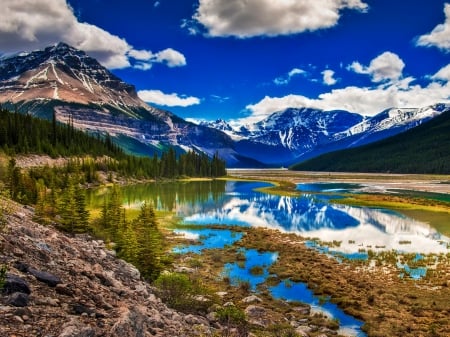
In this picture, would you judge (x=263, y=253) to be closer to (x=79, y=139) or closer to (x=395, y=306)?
(x=395, y=306)

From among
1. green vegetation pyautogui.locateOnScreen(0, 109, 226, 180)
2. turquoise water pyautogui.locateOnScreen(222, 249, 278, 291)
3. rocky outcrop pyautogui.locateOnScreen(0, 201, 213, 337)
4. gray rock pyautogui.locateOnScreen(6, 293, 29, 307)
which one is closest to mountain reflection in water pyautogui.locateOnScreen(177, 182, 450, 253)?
turquoise water pyautogui.locateOnScreen(222, 249, 278, 291)

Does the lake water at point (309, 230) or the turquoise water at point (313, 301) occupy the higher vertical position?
the lake water at point (309, 230)

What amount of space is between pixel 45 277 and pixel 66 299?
1.62 metres

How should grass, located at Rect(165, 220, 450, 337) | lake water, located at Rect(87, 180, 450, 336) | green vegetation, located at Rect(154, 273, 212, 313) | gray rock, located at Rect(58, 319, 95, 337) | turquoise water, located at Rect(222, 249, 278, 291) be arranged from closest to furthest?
gray rock, located at Rect(58, 319, 95, 337) → green vegetation, located at Rect(154, 273, 212, 313) → grass, located at Rect(165, 220, 450, 337) → turquoise water, located at Rect(222, 249, 278, 291) → lake water, located at Rect(87, 180, 450, 336)

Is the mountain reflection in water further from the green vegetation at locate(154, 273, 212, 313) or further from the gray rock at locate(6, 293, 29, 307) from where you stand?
the gray rock at locate(6, 293, 29, 307)

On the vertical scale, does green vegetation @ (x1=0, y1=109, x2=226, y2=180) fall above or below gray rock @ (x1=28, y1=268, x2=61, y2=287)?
above

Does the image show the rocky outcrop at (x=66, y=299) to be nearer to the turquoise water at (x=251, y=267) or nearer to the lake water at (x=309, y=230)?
the lake water at (x=309, y=230)

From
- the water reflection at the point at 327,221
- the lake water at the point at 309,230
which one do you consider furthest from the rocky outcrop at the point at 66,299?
the water reflection at the point at 327,221

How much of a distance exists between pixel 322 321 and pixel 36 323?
21.0 meters

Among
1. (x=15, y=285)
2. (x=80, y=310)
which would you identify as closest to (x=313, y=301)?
(x=80, y=310)

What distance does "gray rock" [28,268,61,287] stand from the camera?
49.9 feet

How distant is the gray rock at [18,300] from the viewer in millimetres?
12105

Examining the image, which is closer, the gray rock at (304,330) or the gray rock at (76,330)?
the gray rock at (76,330)

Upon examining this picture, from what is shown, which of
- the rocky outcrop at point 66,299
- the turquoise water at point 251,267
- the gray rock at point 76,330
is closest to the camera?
the gray rock at point 76,330
